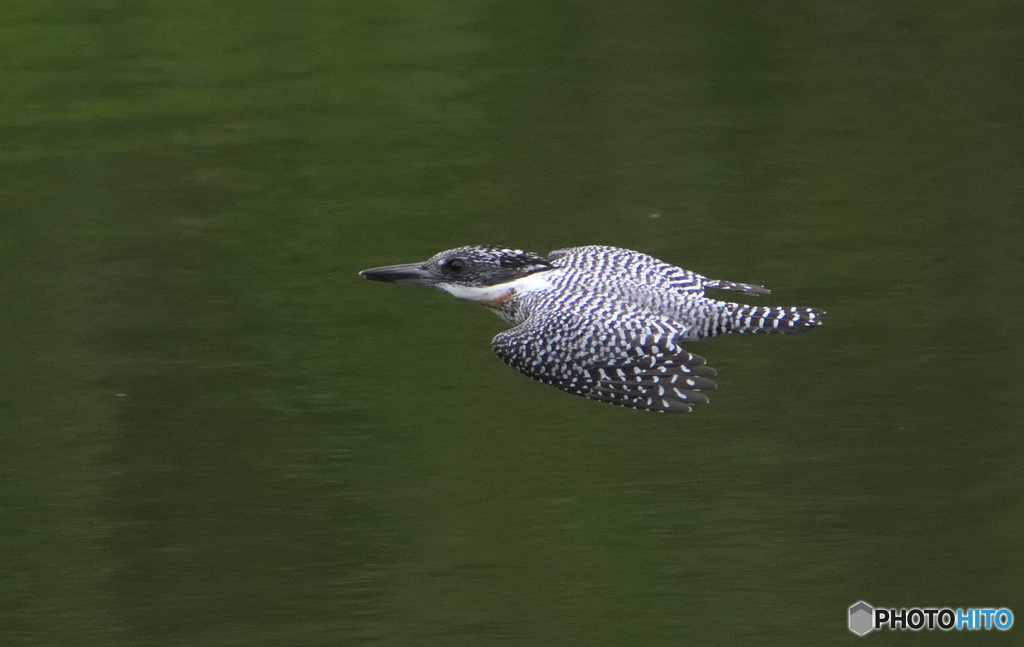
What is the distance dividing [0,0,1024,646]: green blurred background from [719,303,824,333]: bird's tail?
1.11 ft

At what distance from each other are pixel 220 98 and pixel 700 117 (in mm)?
3287

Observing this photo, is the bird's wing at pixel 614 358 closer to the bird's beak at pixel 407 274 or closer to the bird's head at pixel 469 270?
the bird's head at pixel 469 270

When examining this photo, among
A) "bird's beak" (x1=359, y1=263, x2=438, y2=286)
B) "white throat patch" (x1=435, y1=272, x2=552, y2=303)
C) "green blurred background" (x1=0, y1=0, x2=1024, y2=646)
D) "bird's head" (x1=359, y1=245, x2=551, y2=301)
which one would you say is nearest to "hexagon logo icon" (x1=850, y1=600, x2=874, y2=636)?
"green blurred background" (x1=0, y1=0, x2=1024, y2=646)

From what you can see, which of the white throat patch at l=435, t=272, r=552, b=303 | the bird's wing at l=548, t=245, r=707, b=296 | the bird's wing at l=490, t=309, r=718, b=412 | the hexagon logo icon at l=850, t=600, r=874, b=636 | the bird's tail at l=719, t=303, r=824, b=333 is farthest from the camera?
the white throat patch at l=435, t=272, r=552, b=303

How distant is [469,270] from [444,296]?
76cm

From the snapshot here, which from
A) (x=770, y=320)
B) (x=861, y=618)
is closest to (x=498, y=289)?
(x=770, y=320)

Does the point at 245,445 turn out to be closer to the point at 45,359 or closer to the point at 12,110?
the point at 45,359

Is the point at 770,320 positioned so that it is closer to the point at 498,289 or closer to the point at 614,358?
the point at 614,358

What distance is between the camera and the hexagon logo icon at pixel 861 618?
6180 millimetres

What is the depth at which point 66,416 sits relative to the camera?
7.73 metres

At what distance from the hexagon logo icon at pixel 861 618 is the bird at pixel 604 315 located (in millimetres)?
1028

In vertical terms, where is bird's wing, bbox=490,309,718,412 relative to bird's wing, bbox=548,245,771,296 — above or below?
below

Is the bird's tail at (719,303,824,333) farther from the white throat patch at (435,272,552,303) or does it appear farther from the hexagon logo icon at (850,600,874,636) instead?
the hexagon logo icon at (850,600,874,636)

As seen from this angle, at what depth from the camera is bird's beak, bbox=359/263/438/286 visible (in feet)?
26.2
